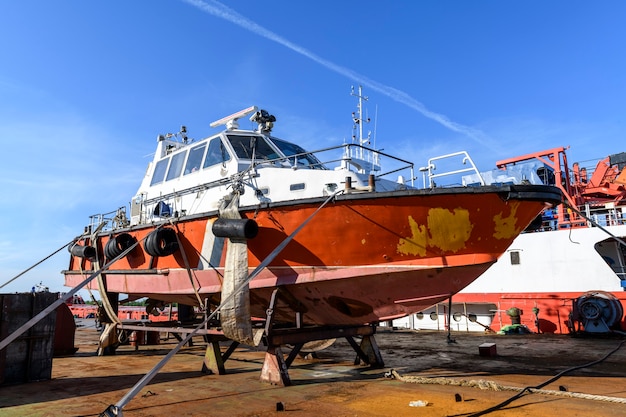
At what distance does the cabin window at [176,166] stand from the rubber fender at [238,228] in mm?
3488

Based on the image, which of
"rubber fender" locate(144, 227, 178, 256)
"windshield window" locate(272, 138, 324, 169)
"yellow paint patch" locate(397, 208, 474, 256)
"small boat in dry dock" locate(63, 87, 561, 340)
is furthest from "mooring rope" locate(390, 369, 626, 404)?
"windshield window" locate(272, 138, 324, 169)

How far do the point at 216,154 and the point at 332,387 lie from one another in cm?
434

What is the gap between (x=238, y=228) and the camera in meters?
5.18

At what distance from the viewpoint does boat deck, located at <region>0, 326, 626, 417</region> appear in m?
4.06

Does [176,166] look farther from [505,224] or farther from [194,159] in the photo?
[505,224]

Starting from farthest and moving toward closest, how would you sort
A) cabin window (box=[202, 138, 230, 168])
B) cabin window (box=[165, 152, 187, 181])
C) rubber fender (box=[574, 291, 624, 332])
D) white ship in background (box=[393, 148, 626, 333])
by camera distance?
white ship in background (box=[393, 148, 626, 333]) < rubber fender (box=[574, 291, 624, 332]) < cabin window (box=[165, 152, 187, 181]) < cabin window (box=[202, 138, 230, 168])

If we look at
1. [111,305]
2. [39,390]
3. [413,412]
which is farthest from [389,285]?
[111,305]

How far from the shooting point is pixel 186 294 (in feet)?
21.9

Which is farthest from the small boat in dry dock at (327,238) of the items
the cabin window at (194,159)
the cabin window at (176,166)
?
the cabin window at (176,166)

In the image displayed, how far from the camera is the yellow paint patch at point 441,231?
465cm

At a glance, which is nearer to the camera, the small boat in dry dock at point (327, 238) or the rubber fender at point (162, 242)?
the small boat in dry dock at point (327, 238)

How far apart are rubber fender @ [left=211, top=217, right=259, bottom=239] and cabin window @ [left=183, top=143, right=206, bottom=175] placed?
2863 mm

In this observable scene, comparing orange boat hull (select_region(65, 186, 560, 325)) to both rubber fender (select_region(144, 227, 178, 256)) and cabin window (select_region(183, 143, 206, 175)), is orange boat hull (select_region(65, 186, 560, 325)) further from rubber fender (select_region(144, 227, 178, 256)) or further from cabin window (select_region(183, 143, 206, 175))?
cabin window (select_region(183, 143, 206, 175))

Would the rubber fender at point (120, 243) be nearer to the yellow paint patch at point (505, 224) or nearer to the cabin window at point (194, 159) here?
the cabin window at point (194, 159)
